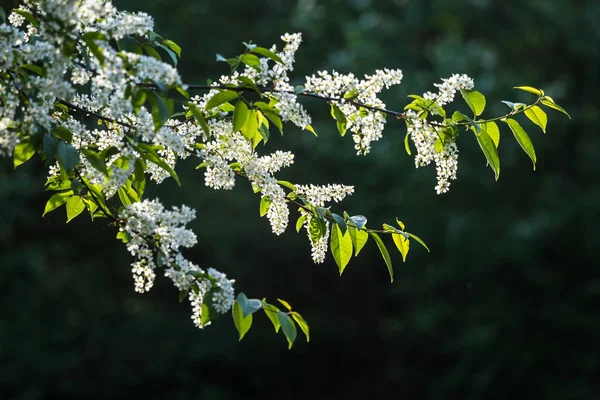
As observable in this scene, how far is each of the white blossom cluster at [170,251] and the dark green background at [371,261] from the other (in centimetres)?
700

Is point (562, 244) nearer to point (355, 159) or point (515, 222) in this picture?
point (515, 222)

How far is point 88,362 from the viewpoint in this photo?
8.79m

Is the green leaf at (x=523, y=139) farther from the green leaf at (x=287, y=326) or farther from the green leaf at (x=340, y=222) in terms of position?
the green leaf at (x=287, y=326)

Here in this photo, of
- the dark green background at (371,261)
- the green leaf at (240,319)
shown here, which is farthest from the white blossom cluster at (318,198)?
the dark green background at (371,261)

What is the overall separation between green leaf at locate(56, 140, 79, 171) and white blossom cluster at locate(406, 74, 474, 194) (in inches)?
28.5

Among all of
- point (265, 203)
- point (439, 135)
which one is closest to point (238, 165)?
point (265, 203)

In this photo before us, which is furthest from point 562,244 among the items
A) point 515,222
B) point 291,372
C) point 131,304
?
point 131,304

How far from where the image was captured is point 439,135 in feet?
5.36

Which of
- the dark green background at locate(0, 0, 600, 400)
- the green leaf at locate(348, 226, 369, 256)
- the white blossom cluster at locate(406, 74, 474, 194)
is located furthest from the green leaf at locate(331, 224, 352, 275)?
the dark green background at locate(0, 0, 600, 400)

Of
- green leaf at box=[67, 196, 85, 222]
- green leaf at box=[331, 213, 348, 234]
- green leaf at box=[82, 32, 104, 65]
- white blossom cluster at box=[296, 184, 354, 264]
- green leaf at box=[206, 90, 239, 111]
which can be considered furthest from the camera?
green leaf at box=[67, 196, 85, 222]

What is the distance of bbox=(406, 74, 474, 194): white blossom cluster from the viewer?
159cm

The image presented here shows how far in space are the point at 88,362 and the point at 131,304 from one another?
1.20 m

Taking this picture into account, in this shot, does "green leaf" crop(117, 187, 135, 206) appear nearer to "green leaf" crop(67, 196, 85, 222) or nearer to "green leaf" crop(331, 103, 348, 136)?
"green leaf" crop(67, 196, 85, 222)

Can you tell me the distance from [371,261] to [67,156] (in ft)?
28.7
